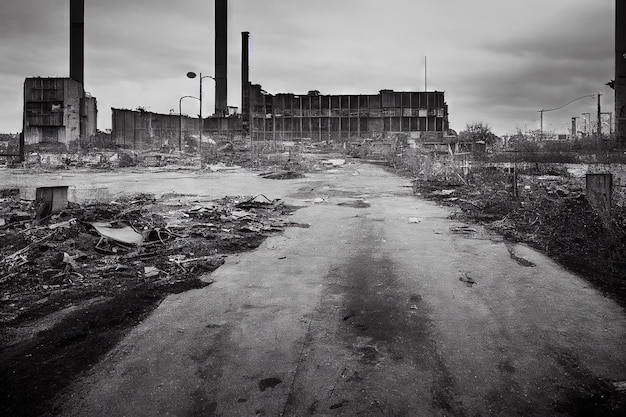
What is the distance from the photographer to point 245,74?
50188 millimetres

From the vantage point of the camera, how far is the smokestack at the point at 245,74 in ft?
160

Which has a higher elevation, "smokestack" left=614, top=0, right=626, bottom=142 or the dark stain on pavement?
"smokestack" left=614, top=0, right=626, bottom=142

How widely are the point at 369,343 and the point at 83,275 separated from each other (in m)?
3.58

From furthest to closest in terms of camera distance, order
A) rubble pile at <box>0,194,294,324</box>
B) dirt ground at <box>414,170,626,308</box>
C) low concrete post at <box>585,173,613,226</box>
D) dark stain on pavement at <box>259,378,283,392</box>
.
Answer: low concrete post at <box>585,173,613,226</box>
dirt ground at <box>414,170,626,308</box>
rubble pile at <box>0,194,294,324</box>
dark stain on pavement at <box>259,378,283,392</box>

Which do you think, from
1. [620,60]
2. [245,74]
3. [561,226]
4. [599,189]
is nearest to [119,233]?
[561,226]

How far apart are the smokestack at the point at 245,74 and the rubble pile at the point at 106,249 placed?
43127 mm

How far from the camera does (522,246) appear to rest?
6.92 metres

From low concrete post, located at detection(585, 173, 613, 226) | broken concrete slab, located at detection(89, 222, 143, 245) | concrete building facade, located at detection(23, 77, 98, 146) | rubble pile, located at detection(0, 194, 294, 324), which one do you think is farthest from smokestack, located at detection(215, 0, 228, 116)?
low concrete post, located at detection(585, 173, 613, 226)

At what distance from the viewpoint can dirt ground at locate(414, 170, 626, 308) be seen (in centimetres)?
550

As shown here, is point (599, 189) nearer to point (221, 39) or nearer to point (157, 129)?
point (221, 39)

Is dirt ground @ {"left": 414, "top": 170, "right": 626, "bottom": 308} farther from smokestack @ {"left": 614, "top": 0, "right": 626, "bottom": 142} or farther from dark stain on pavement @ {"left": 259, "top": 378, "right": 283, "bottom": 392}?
smokestack @ {"left": 614, "top": 0, "right": 626, "bottom": 142}

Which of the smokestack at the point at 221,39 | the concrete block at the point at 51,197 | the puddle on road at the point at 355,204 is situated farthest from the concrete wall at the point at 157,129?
the concrete block at the point at 51,197

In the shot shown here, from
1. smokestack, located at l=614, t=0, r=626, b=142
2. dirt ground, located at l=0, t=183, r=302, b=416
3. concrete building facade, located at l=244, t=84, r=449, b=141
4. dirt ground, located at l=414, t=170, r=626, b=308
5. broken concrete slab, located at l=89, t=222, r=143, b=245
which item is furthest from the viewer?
concrete building facade, located at l=244, t=84, r=449, b=141

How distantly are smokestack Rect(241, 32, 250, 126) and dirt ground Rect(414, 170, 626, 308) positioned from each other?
41364 millimetres
